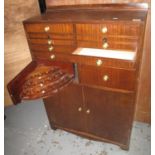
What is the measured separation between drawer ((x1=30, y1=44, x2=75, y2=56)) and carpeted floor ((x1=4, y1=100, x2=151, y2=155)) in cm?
96

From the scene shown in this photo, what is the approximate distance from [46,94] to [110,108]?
0.54 metres

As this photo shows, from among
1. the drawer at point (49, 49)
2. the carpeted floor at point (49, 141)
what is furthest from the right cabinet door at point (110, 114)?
the drawer at point (49, 49)

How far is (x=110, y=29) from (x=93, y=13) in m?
0.34

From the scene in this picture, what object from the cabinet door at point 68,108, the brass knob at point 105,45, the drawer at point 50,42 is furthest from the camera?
the cabinet door at point 68,108

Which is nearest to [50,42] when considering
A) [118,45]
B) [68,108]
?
[118,45]

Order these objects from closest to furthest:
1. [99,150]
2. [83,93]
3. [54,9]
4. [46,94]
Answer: [46,94] → [83,93] → [54,9] → [99,150]

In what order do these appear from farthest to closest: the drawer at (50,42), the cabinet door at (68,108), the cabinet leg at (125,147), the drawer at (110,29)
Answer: the cabinet leg at (125,147)
the cabinet door at (68,108)
the drawer at (50,42)
the drawer at (110,29)

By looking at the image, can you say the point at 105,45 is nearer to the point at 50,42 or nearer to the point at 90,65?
the point at 90,65

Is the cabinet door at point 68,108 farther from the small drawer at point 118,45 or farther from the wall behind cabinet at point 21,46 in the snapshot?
the wall behind cabinet at point 21,46

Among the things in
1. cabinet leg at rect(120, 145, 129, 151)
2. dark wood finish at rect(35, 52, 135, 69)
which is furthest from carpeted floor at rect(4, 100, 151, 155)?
dark wood finish at rect(35, 52, 135, 69)

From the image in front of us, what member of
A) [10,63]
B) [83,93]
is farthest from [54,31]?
[10,63]

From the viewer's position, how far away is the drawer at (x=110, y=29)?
1.00m

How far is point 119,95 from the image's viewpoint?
50.6 inches
